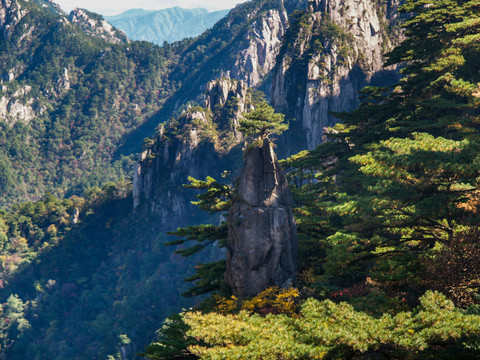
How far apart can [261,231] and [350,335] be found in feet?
42.6

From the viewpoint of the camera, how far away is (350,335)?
10.7 m

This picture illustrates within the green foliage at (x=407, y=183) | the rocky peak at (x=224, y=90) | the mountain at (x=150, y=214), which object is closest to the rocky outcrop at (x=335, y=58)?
the mountain at (x=150, y=214)

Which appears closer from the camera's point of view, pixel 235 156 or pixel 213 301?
pixel 213 301

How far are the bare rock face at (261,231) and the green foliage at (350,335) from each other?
29.6 feet

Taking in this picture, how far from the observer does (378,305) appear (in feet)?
45.5

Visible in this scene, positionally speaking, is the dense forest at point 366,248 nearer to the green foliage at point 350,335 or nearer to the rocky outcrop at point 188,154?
the green foliage at point 350,335

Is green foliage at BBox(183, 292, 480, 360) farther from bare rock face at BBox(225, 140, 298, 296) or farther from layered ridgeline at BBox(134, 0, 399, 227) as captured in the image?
layered ridgeline at BBox(134, 0, 399, 227)

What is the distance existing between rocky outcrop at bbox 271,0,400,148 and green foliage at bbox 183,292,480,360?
72.2 metres

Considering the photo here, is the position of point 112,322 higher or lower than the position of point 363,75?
lower

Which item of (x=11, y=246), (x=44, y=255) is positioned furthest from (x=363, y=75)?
(x=11, y=246)

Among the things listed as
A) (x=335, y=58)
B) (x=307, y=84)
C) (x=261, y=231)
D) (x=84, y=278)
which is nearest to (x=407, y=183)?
(x=261, y=231)

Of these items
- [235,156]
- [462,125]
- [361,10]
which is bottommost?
[462,125]

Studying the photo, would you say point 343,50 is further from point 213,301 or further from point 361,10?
point 213,301

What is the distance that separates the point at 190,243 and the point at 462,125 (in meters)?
78.8
